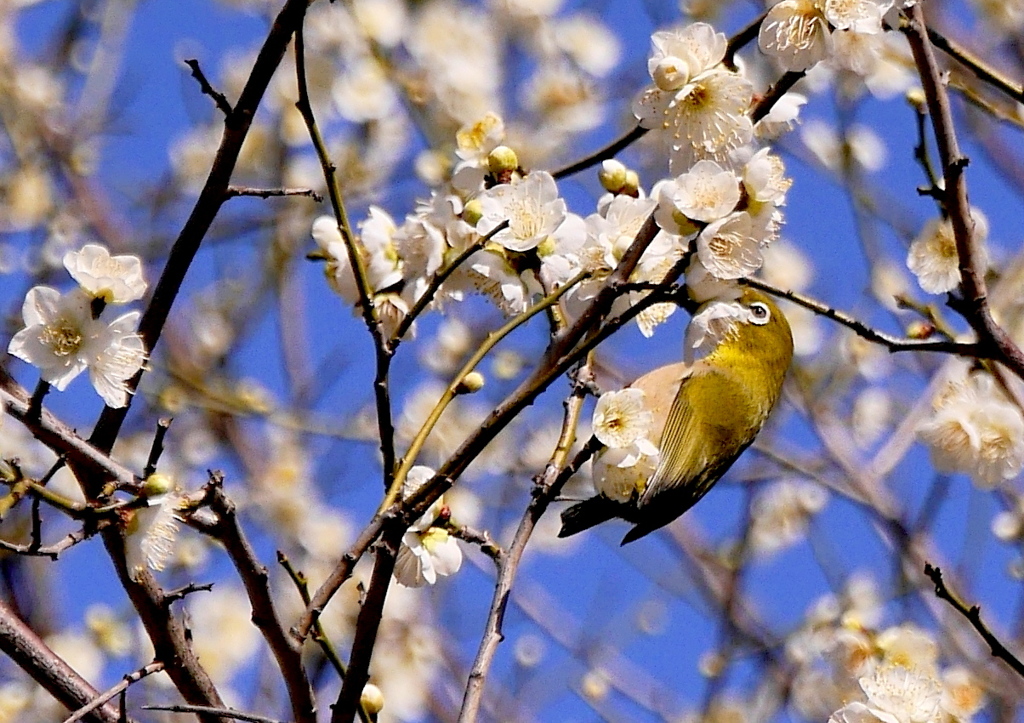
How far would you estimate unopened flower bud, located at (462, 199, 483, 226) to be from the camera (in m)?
2.23

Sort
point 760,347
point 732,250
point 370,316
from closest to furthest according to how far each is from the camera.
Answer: point 732,250, point 370,316, point 760,347

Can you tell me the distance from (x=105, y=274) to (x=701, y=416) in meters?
1.77

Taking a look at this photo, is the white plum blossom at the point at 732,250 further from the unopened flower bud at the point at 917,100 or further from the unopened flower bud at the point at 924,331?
the unopened flower bud at the point at 924,331

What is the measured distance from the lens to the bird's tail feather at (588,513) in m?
2.74

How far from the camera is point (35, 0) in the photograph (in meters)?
5.65

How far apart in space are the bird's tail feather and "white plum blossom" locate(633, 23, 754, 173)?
91cm

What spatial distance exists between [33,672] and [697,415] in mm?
1828

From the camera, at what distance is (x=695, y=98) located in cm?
203

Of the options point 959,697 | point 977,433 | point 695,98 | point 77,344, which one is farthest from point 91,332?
point 959,697

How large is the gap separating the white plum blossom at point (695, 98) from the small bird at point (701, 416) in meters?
0.86

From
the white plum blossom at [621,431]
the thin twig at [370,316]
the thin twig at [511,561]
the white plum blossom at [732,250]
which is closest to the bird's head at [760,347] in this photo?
the white plum blossom at [621,431]

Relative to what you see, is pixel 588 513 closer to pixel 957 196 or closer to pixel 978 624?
pixel 978 624

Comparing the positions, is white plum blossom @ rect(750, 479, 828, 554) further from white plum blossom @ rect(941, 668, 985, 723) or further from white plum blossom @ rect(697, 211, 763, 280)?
white plum blossom @ rect(697, 211, 763, 280)

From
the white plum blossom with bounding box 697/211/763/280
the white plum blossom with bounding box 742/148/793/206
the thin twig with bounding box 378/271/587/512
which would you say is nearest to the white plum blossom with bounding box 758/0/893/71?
the white plum blossom with bounding box 742/148/793/206
